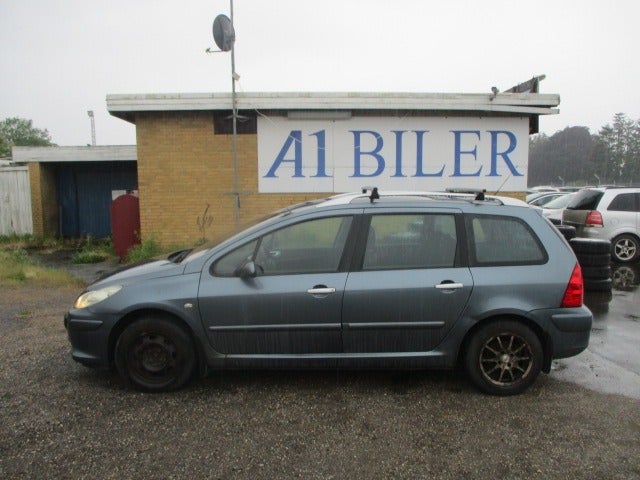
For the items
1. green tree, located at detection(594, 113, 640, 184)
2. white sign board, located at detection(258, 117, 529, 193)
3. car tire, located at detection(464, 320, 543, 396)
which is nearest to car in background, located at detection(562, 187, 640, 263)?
white sign board, located at detection(258, 117, 529, 193)

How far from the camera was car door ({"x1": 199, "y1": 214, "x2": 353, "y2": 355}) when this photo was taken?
3957 mm

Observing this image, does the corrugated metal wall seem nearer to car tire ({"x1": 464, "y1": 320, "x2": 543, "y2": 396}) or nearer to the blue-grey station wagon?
the blue-grey station wagon

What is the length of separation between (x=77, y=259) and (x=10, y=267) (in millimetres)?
1918

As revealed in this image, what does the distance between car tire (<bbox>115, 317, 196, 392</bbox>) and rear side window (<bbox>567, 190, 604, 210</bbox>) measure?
378 inches

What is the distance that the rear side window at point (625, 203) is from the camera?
1070 cm

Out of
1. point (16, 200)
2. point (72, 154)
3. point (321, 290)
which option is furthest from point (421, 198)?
point (16, 200)

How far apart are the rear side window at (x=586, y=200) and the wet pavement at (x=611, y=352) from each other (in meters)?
3.15

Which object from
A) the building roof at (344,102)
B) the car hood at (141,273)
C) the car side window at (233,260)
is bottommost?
the car hood at (141,273)

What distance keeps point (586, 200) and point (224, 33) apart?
8082 millimetres

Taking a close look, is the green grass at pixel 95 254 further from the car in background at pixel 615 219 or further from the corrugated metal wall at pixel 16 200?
the car in background at pixel 615 219

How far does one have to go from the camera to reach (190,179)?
10055mm

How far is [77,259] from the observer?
11133 millimetres

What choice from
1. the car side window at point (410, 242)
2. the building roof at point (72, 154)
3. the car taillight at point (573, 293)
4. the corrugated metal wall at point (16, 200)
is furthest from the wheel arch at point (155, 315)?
the corrugated metal wall at point (16, 200)

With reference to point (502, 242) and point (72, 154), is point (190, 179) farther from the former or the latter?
point (502, 242)
